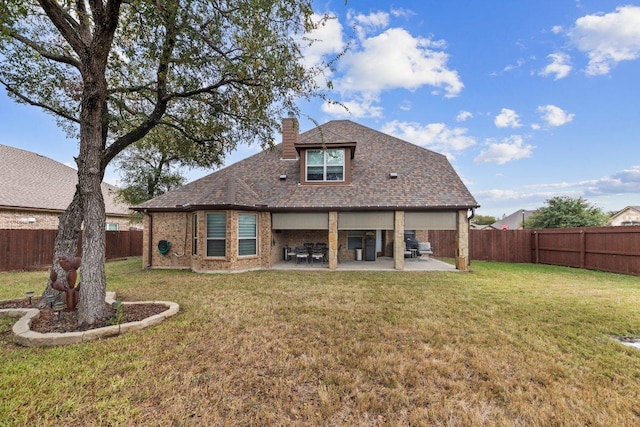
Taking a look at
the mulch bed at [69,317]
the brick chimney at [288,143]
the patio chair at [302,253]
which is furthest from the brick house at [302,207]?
the mulch bed at [69,317]

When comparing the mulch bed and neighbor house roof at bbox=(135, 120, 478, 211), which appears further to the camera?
neighbor house roof at bbox=(135, 120, 478, 211)

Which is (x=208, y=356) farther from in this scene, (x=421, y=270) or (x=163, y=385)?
(x=421, y=270)

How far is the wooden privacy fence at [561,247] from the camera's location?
10.4 m

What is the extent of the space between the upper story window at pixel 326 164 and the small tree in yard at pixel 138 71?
18.1 ft

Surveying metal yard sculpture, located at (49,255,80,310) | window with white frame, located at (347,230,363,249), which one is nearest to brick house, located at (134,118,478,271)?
window with white frame, located at (347,230,363,249)

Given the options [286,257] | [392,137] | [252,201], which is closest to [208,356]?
[252,201]

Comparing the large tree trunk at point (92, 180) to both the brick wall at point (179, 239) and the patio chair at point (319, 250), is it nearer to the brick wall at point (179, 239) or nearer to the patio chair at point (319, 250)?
the brick wall at point (179, 239)

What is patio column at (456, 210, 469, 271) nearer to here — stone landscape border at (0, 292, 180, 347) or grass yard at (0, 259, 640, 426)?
grass yard at (0, 259, 640, 426)

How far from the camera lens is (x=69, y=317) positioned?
500cm

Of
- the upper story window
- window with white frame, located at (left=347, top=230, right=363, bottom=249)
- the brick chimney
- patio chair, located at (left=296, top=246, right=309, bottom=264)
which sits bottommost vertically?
patio chair, located at (left=296, top=246, right=309, bottom=264)

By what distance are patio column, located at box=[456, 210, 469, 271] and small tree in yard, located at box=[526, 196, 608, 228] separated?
45.1 feet

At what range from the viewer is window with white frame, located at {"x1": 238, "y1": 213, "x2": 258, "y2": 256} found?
11516mm

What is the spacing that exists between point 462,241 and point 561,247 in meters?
6.07

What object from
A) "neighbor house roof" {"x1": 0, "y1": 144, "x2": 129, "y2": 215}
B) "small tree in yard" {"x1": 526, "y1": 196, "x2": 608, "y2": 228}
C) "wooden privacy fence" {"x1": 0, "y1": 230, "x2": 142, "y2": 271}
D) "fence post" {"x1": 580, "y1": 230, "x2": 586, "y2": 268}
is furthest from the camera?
"small tree in yard" {"x1": 526, "y1": 196, "x2": 608, "y2": 228}
